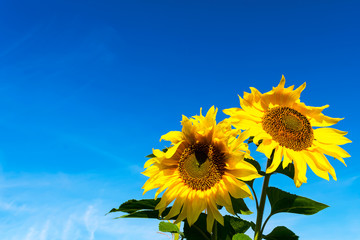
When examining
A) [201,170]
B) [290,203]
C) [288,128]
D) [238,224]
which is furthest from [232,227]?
[288,128]

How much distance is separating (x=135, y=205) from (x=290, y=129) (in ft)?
4.81

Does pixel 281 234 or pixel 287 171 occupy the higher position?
pixel 287 171

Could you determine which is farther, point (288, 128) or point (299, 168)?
point (288, 128)

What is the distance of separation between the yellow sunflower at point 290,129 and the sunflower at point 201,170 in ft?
0.72

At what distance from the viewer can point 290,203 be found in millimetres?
3008

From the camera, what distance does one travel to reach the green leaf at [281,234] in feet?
9.98

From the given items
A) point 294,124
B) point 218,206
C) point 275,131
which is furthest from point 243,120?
point 218,206

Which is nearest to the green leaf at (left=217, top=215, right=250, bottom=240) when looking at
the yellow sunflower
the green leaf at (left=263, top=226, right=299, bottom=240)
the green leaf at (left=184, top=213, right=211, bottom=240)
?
the green leaf at (left=184, top=213, right=211, bottom=240)

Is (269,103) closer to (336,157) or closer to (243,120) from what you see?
(243,120)

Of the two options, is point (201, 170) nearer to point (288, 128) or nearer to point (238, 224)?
point (238, 224)

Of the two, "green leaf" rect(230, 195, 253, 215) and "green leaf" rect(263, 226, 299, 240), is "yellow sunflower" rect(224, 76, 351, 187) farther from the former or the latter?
"green leaf" rect(263, 226, 299, 240)

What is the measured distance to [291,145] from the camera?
9.60ft

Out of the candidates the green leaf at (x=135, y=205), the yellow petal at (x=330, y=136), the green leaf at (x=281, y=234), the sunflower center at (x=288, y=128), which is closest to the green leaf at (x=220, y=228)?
the green leaf at (x=281, y=234)

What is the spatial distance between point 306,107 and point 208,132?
3.48 ft
